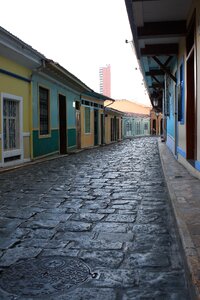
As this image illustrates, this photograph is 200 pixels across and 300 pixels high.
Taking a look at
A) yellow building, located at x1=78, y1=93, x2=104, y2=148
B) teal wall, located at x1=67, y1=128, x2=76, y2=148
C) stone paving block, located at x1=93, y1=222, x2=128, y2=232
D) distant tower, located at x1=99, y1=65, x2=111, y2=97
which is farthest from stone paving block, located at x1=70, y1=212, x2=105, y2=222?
distant tower, located at x1=99, y1=65, x2=111, y2=97

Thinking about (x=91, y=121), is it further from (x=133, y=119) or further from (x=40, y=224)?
(x=133, y=119)

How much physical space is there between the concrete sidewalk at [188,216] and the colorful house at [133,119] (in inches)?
1435

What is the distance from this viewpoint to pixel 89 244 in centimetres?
393

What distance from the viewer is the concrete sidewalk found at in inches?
110

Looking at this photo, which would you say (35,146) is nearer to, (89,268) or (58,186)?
(58,186)

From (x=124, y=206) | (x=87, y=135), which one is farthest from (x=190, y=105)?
(x=87, y=135)

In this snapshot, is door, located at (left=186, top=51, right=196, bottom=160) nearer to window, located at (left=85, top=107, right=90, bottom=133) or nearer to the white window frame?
the white window frame

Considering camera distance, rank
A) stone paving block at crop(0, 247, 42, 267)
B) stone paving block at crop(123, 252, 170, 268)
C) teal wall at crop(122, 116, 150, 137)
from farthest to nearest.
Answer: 1. teal wall at crop(122, 116, 150, 137)
2. stone paving block at crop(0, 247, 42, 267)
3. stone paving block at crop(123, 252, 170, 268)

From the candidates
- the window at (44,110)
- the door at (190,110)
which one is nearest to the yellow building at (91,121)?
the window at (44,110)

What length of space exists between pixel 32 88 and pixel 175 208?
9.14 meters

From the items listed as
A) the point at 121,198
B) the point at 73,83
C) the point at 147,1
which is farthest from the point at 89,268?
the point at 73,83

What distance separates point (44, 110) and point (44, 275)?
11.9 metres

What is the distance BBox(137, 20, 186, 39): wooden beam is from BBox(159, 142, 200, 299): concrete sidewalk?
3428mm

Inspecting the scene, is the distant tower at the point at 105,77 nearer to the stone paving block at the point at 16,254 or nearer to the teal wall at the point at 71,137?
the teal wall at the point at 71,137
